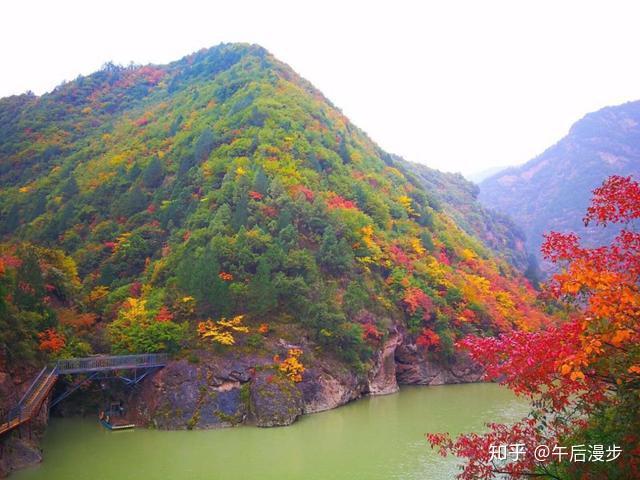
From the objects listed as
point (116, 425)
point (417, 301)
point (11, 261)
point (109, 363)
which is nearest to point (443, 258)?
point (417, 301)

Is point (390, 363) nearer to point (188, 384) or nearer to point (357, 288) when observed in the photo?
point (357, 288)

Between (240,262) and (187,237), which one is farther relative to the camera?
(187,237)

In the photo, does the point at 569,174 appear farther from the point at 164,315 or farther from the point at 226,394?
the point at 226,394

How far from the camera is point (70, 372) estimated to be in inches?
1018

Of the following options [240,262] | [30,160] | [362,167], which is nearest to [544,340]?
[240,262]

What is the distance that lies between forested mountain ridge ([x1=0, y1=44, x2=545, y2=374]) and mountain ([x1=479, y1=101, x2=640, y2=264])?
64.3 meters

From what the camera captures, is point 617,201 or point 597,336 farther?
point 617,201

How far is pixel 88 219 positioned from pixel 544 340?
45.4 m

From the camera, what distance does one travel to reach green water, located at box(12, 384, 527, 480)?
19.8 m

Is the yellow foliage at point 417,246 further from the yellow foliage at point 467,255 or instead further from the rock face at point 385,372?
the rock face at point 385,372

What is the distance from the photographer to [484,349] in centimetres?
889

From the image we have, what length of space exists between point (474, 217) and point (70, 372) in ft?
253

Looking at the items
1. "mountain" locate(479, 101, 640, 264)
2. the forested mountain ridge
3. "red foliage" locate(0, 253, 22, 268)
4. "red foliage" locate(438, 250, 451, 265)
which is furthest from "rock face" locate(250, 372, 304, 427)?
"mountain" locate(479, 101, 640, 264)

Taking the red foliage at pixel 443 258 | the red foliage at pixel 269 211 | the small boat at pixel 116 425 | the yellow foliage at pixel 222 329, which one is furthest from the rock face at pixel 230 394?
the red foliage at pixel 443 258
